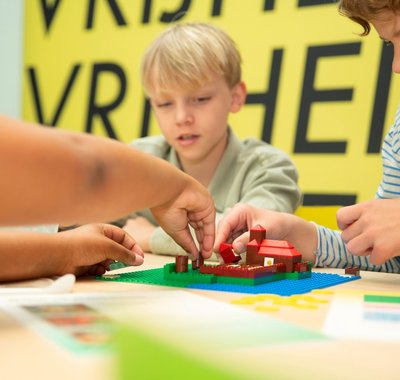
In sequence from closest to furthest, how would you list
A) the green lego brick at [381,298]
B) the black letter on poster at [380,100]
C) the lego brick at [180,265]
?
the green lego brick at [381,298] < the lego brick at [180,265] < the black letter on poster at [380,100]

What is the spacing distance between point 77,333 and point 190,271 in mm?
321

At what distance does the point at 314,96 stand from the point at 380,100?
0.62ft

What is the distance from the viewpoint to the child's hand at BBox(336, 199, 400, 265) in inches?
28.1

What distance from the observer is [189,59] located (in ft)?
4.37

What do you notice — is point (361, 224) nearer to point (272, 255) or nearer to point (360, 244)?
point (360, 244)

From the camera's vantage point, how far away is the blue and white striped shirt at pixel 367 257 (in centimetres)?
88

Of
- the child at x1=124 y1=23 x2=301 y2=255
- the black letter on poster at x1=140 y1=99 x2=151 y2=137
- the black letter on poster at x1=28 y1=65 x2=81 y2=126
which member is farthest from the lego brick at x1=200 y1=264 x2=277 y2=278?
the black letter on poster at x1=28 y1=65 x2=81 y2=126

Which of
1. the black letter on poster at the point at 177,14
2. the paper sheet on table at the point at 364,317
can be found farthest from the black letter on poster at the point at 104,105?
the paper sheet on table at the point at 364,317

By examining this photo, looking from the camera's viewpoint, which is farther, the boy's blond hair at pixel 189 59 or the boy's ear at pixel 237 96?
the boy's ear at pixel 237 96

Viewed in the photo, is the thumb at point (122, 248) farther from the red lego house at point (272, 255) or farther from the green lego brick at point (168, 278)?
the red lego house at point (272, 255)

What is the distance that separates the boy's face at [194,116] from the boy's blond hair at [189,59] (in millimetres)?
21

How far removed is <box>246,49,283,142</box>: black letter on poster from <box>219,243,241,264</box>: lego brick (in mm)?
1071

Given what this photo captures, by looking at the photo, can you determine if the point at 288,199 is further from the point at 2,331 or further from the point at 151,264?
the point at 2,331

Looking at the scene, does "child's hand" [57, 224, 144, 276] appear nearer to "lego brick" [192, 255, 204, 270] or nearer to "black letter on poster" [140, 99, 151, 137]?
"lego brick" [192, 255, 204, 270]
